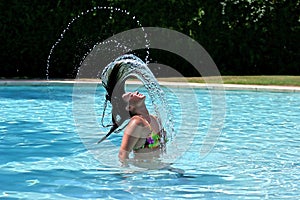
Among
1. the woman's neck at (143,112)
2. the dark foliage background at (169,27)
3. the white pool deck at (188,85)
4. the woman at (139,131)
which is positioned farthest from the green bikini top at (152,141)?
the dark foliage background at (169,27)

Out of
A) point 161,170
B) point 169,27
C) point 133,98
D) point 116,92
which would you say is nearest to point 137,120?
point 133,98

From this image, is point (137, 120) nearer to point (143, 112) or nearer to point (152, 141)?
point (143, 112)

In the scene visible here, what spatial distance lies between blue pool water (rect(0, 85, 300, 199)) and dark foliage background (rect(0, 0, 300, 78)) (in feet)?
20.6

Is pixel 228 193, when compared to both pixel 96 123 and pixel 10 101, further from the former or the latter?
pixel 10 101

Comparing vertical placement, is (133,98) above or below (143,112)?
above

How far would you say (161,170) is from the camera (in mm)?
6727

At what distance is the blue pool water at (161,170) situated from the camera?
5.99m

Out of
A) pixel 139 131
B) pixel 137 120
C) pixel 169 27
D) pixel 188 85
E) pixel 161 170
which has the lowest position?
pixel 161 170

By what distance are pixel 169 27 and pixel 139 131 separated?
13512 mm

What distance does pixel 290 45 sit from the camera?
781 inches

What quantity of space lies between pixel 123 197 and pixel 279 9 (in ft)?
49.0

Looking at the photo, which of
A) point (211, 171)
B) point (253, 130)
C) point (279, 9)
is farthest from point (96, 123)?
point (279, 9)

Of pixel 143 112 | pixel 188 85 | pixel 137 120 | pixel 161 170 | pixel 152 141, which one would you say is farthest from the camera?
pixel 188 85

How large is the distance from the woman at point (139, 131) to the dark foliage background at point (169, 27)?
512 inches
